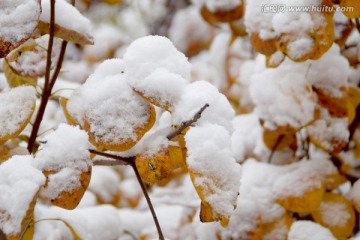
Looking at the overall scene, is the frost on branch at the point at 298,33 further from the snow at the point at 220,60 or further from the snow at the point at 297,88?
the snow at the point at 220,60

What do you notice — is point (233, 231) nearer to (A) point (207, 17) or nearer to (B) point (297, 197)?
(B) point (297, 197)

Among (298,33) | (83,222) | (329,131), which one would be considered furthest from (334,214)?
(83,222)

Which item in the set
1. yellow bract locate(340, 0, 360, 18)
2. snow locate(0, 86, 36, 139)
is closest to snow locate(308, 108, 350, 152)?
yellow bract locate(340, 0, 360, 18)

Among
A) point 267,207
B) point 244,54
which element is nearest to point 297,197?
point 267,207

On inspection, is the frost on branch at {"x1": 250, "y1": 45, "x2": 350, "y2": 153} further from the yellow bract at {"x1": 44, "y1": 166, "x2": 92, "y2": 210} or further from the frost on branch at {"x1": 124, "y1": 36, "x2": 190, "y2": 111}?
the yellow bract at {"x1": 44, "y1": 166, "x2": 92, "y2": 210}

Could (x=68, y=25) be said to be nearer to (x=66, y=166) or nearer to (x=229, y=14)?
(x=66, y=166)

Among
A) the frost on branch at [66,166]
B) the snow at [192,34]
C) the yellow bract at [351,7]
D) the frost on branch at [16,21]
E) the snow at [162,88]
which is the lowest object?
the snow at [192,34]

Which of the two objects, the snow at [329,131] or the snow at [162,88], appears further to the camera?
the snow at [329,131]

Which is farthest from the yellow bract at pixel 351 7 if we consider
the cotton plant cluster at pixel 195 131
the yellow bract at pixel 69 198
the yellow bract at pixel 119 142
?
the yellow bract at pixel 69 198
